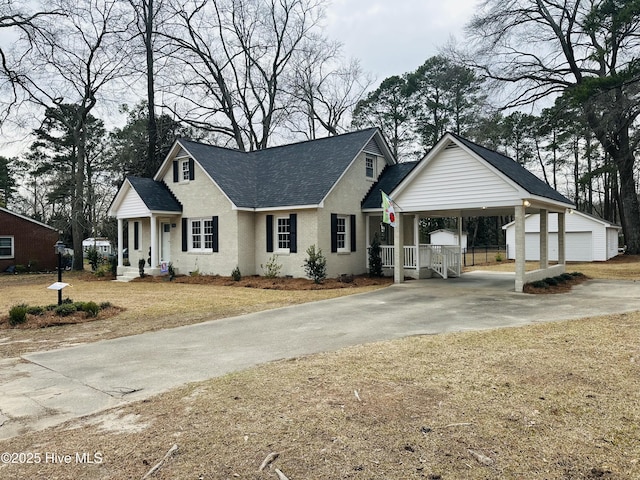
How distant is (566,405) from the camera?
419 centimetres

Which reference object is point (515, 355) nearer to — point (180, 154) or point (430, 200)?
point (430, 200)

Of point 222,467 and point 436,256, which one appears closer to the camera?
point 222,467

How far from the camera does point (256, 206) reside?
18.7 meters

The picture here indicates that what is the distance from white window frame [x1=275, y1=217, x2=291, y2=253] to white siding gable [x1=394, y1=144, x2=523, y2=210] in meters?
5.09

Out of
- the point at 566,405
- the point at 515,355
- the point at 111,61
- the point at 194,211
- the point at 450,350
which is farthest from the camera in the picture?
the point at 111,61

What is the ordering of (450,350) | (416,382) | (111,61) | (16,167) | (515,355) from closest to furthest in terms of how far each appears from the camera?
(416,382) < (515,355) < (450,350) < (111,61) < (16,167)

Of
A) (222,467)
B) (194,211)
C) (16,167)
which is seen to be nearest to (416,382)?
(222,467)

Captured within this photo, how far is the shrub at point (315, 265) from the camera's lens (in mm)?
→ 16656

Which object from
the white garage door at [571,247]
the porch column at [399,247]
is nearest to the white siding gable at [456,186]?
the porch column at [399,247]

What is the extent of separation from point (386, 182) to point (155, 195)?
1095cm

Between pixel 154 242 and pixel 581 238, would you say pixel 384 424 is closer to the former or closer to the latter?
pixel 154 242

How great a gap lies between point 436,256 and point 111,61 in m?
23.3

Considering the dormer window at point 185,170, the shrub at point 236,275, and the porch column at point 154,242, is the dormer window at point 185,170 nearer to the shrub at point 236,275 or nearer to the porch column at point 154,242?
the porch column at point 154,242

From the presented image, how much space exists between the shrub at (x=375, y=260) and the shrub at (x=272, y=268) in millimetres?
3928
